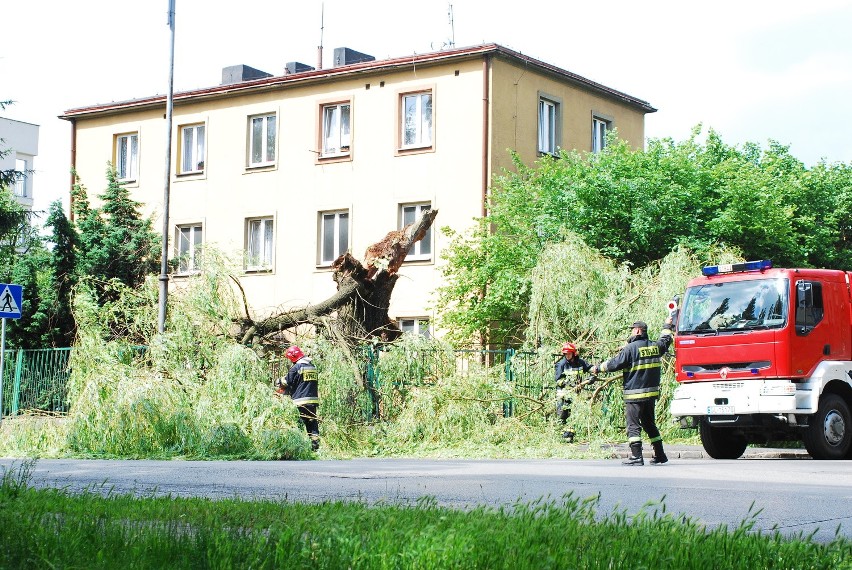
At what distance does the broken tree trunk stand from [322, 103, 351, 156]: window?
1018cm

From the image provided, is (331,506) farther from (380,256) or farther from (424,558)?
(380,256)

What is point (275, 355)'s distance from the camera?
64.8 feet

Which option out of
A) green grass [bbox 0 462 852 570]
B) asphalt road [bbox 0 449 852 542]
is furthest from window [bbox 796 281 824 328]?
green grass [bbox 0 462 852 570]

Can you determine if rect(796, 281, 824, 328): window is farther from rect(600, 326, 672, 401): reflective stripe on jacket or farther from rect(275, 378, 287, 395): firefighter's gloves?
rect(275, 378, 287, 395): firefighter's gloves

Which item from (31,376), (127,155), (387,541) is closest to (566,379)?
(31,376)

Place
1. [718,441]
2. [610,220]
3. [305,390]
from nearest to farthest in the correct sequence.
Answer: [305,390] < [718,441] < [610,220]

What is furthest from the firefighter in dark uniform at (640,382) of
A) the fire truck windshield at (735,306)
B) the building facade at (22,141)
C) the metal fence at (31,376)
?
the building facade at (22,141)

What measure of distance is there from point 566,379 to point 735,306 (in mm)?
3020

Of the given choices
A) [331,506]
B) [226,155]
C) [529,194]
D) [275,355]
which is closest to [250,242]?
[226,155]

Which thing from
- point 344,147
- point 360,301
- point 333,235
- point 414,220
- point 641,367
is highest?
point 344,147

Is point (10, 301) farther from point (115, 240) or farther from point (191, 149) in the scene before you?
point (191, 149)

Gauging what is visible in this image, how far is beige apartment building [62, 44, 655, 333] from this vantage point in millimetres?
30438

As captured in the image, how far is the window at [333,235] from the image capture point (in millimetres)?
32875

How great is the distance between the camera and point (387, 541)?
18.9ft
